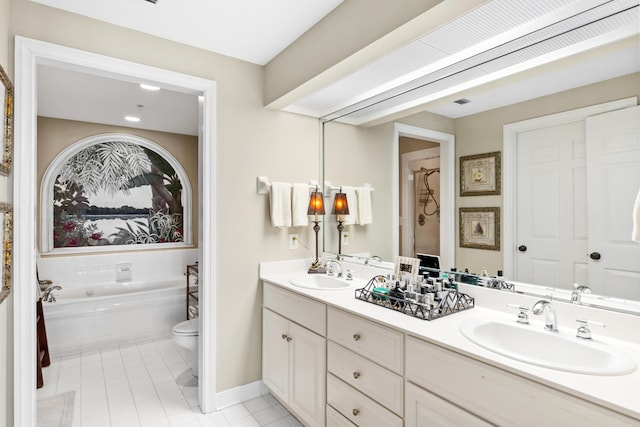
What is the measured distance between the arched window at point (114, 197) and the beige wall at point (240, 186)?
2577 millimetres

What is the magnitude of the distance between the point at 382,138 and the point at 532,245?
3.78ft

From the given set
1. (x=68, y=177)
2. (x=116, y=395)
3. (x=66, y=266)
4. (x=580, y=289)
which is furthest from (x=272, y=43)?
(x=66, y=266)

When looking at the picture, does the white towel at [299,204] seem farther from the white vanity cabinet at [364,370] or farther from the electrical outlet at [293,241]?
the white vanity cabinet at [364,370]

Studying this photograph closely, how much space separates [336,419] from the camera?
178cm

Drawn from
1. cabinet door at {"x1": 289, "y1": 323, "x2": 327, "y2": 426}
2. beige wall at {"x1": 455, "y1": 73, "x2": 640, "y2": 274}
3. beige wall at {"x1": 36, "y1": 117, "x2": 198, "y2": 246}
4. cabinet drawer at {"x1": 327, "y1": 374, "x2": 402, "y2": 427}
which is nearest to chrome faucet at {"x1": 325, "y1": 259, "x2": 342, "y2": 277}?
cabinet door at {"x1": 289, "y1": 323, "x2": 327, "y2": 426}

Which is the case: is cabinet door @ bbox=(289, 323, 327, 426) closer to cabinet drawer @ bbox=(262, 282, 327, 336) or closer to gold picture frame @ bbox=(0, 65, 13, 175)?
cabinet drawer @ bbox=(262, 282, 327, 336)

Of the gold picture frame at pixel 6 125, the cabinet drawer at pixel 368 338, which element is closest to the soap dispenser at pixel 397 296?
the cabinet drawer at pixel 368 338

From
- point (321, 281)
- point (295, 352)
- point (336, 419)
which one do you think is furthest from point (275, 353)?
point (336, 419)

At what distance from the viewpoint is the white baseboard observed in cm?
239

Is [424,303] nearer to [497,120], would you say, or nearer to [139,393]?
[497,120]

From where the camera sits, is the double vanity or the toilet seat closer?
the double vanity

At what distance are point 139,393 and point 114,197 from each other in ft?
8.66

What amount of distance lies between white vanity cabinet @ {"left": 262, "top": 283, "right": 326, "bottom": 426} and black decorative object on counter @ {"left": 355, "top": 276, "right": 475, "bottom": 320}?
1.11ft

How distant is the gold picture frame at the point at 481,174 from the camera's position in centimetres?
170
